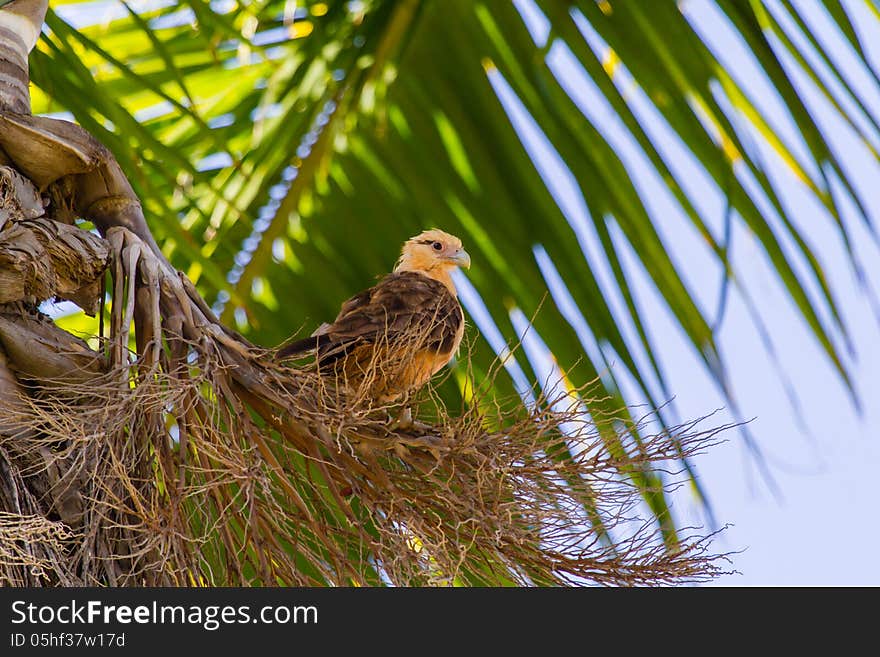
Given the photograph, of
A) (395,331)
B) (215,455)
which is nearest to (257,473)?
(215,455)

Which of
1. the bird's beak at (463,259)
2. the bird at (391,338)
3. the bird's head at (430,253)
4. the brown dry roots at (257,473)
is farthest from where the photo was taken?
the bird's head at (430,253)

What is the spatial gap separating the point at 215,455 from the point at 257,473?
2.8 inches

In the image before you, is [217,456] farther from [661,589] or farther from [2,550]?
[661,589]

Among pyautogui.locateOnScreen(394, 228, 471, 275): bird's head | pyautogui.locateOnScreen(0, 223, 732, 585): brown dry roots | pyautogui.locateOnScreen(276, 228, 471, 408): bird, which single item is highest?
pyautogui.locateOnScreen(394, 228, 471, 275): bird's head

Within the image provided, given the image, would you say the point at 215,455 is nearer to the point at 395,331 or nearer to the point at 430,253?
the point at 395,331

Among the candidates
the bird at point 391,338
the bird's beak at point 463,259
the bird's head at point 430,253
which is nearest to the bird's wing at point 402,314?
the bird at point 391,338

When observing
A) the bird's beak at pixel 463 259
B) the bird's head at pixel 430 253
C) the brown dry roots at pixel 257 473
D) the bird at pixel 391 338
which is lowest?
the brown dry roots at pixel 257 473

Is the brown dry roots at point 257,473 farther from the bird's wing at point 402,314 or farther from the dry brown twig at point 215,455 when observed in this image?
the bird's wing at point 402,314

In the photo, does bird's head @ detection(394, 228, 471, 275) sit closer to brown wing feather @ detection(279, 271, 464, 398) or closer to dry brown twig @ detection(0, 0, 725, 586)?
brown wing feather @ detection(279, 271, 464, 398)

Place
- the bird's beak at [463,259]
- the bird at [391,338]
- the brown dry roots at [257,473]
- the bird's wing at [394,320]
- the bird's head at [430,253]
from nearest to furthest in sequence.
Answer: the brown dry roots at [257,473] < the bird at [391,338] < the bird's wing at [394,320] < the bird's beak at [463,259] < the bird's head at [430,253]

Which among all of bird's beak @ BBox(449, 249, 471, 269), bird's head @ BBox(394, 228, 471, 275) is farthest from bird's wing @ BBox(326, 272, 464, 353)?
Answer: bird's head @ BBox(394, 228, 471, 275)

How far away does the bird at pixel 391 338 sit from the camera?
2469 mm

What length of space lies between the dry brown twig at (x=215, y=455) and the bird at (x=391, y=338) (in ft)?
0.36

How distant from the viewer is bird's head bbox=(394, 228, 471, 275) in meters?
3.43
